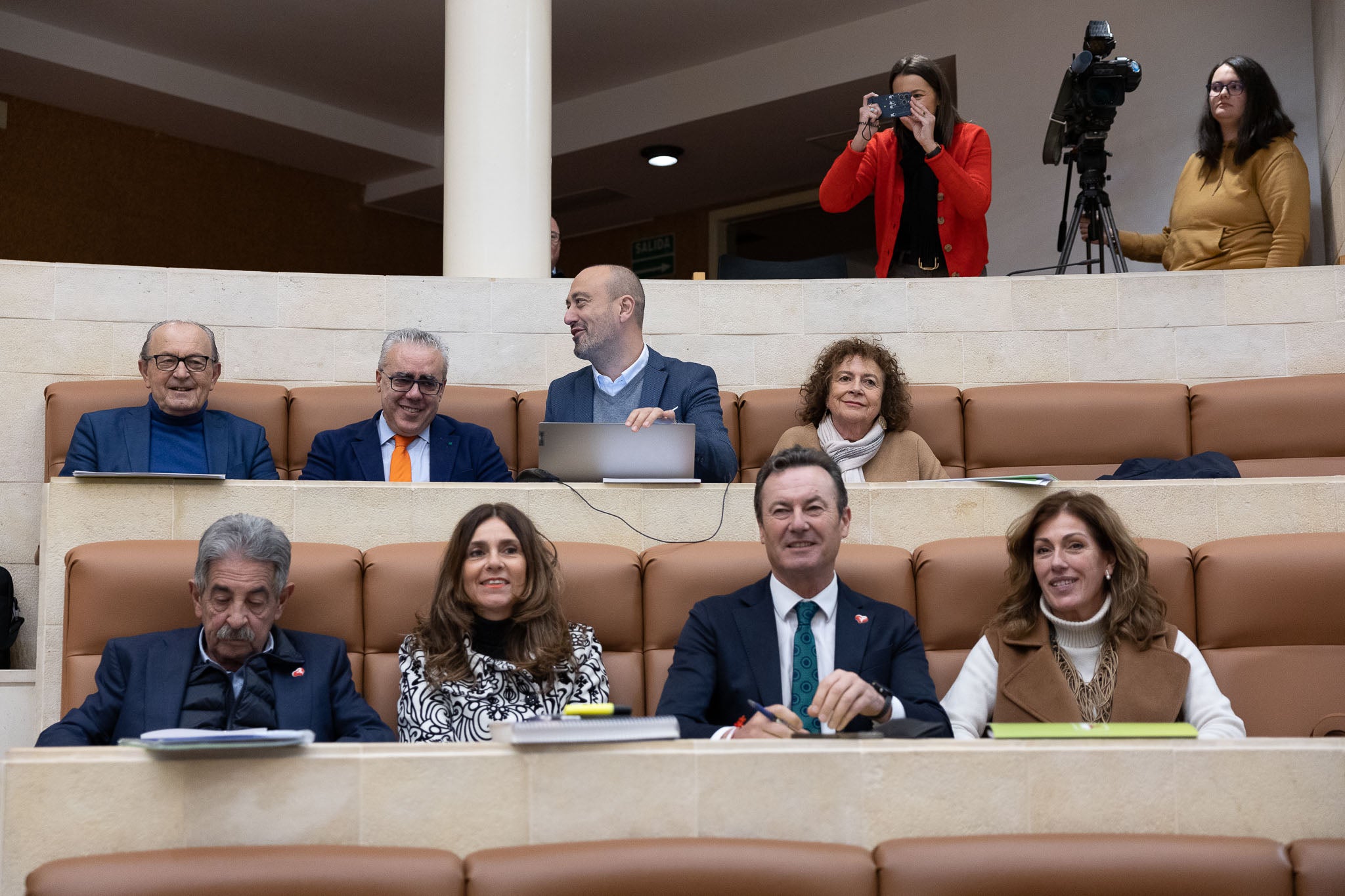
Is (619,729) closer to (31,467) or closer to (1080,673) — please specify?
(1080,673)

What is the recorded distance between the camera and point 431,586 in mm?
2453

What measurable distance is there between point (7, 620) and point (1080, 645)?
2478 millimetres

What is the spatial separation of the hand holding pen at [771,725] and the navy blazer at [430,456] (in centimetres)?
125

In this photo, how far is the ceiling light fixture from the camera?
24.4ft

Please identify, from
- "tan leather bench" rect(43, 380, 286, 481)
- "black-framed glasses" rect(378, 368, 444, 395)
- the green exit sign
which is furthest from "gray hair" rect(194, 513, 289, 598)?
the green exit sign

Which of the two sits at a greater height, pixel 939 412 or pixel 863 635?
pixel 939 412

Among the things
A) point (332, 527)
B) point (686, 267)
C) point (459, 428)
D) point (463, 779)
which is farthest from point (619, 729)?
point (686, 267)

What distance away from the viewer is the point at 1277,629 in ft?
7.97

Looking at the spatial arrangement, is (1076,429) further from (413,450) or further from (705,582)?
(413,450)

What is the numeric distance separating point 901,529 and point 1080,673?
57 cm

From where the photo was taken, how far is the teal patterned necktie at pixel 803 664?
2.28m

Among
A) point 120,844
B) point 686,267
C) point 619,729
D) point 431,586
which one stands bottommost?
point 120,844

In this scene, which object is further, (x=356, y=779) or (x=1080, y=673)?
(x=1080, y=673)

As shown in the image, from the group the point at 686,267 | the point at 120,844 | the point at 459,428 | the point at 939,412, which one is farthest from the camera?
the point at 686,267
